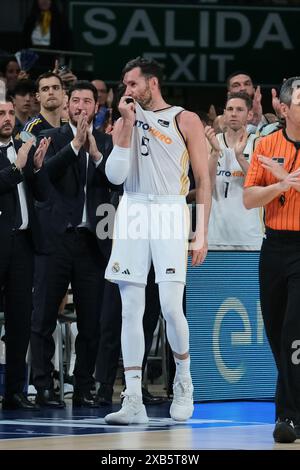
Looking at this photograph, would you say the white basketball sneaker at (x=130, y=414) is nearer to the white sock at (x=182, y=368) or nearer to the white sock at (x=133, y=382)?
the white sock at (x=133, y=382)

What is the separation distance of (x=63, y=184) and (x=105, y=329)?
50.5 inches

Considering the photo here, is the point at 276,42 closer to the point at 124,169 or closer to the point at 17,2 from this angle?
the point at 17,2

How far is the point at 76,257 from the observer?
11219 mm

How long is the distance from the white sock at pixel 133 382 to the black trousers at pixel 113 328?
1.53 meters

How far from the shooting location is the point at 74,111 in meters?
11.4

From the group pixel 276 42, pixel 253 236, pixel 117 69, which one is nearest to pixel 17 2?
pixel 117 69

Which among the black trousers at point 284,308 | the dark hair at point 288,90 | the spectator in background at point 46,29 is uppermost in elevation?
the spectator in background at point 46,29

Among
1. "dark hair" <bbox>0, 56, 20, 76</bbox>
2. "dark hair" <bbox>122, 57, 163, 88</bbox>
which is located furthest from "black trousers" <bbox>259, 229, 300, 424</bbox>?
"dark hair" <bbox>0, 56, 20, 76</bbox>

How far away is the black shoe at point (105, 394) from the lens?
11.2 meters

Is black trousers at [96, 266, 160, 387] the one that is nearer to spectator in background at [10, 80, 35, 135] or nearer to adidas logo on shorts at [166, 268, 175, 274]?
adidas logo on shorts at [166, 268, 175, 274]

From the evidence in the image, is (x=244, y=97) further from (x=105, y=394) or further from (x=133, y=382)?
(x=133, y=382)

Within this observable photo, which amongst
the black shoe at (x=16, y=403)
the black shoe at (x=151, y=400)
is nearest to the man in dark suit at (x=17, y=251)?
the black shoe at (x=16, y=403)

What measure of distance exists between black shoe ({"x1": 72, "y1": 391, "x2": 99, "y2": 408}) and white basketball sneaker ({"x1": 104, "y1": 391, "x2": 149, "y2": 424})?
145cm

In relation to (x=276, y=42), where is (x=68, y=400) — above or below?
below
